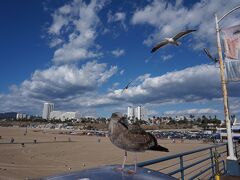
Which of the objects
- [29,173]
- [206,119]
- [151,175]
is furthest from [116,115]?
[206,119]

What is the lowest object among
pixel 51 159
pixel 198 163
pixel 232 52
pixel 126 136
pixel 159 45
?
pixel 51 159

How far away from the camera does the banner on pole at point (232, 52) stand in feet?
29.5

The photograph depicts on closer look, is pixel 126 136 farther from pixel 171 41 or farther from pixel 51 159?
pixel 51 159

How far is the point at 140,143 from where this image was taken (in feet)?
8.92

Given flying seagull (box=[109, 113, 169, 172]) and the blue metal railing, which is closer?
flying seagull (box=[109, 113, 169, 172])

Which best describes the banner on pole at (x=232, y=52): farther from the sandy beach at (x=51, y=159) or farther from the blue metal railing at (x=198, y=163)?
the sandy beach at (x=51, y=159)

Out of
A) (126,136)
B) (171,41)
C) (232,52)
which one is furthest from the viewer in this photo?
(232,52)

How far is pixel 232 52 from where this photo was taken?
9.10m

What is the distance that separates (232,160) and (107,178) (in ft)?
24.2

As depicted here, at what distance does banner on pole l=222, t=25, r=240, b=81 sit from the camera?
898 centimetres

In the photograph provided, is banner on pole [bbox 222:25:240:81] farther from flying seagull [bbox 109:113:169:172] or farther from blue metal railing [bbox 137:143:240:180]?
flying seagull [bbox 109:113:169:172]

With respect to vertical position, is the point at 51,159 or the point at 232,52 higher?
the point at 232,52

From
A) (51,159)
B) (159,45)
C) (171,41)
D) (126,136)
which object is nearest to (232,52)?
(171,41)

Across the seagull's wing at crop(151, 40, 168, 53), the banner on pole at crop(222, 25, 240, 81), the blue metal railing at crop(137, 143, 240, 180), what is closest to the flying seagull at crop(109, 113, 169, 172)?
the blue metal railing at crop(137, 143, 240, 180)
